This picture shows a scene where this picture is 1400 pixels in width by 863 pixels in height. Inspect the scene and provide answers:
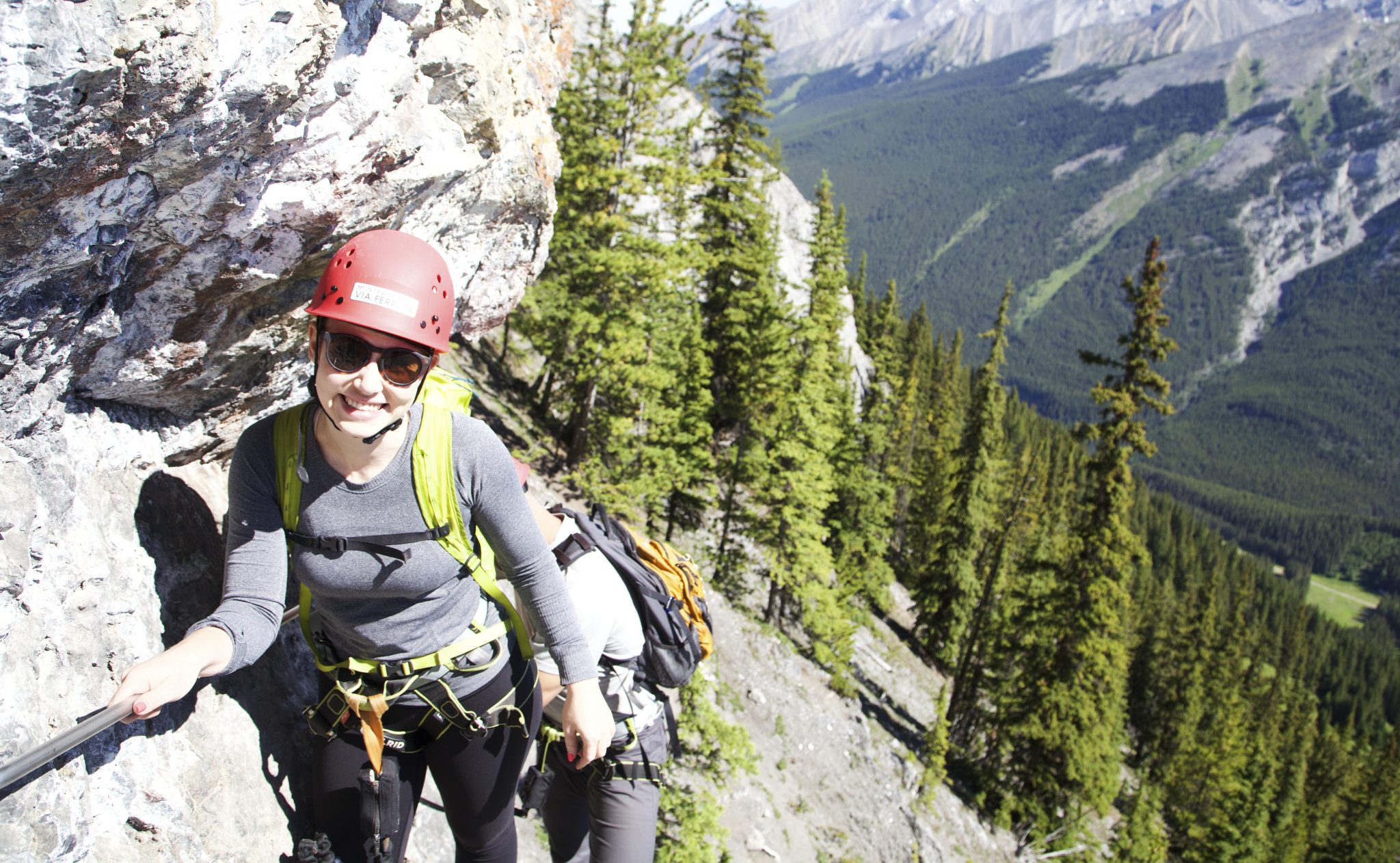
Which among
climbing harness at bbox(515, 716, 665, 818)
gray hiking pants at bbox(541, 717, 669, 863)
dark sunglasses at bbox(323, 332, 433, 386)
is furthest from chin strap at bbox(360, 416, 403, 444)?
gray hiking pants at bbox(541, 717, 669, 863)

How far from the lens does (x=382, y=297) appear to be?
2.68 m

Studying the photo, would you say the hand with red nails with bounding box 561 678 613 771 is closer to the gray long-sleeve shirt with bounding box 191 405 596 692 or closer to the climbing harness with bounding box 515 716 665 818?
the gray long-sleeve shirt with bounding box 191 405 596 692

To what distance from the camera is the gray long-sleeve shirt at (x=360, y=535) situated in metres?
2.81

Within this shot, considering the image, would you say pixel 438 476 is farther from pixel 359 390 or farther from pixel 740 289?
pixel 740 289

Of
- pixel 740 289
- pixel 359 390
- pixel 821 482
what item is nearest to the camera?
pixel 359 390

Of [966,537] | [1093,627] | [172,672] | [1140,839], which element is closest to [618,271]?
[172,672]

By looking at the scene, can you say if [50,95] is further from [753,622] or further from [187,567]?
[753,622]

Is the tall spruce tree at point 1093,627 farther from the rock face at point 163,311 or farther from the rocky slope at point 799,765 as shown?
the rock face at point 163,311

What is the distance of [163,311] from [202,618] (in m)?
1.45

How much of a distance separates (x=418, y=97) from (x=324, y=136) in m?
0.83

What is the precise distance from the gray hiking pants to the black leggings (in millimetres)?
531

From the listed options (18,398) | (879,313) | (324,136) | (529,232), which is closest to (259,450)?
(18,398)

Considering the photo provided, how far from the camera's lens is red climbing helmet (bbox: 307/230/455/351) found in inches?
104

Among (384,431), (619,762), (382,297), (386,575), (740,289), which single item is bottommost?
(740,289)
